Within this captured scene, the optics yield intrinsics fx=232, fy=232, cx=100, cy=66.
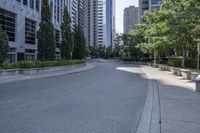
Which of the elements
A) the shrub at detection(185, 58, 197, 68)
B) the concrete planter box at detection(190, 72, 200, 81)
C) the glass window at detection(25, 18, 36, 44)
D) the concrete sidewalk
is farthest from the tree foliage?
the glass window at detection(25, 18, 36, 44)

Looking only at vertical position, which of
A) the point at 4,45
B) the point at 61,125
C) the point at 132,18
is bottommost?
the point at 61,125

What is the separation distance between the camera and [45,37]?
28125 millimetres

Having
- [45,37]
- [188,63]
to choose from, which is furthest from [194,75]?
[45,37]

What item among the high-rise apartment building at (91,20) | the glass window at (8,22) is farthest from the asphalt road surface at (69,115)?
the high-rise apartment building at (91,20)

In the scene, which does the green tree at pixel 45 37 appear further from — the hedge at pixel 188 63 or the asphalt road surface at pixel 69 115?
the asphalt road surface at pixel 69 115

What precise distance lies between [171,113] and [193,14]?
14.0 metres

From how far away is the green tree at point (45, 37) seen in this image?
28.0 m

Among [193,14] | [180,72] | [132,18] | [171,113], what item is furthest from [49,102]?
[132,18]

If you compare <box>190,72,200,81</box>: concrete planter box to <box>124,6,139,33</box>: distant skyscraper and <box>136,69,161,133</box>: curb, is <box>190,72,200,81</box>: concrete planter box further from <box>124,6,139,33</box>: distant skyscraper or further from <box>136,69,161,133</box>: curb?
<box>124,6,139,33</box>: distant skyscraper

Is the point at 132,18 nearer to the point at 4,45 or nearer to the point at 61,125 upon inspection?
the point at 4,45

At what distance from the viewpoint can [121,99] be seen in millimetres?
9820

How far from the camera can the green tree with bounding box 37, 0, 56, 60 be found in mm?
28047

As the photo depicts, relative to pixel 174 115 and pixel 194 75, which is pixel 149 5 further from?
pixel 174 115

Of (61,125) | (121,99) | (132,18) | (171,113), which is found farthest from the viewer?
(132,18)
